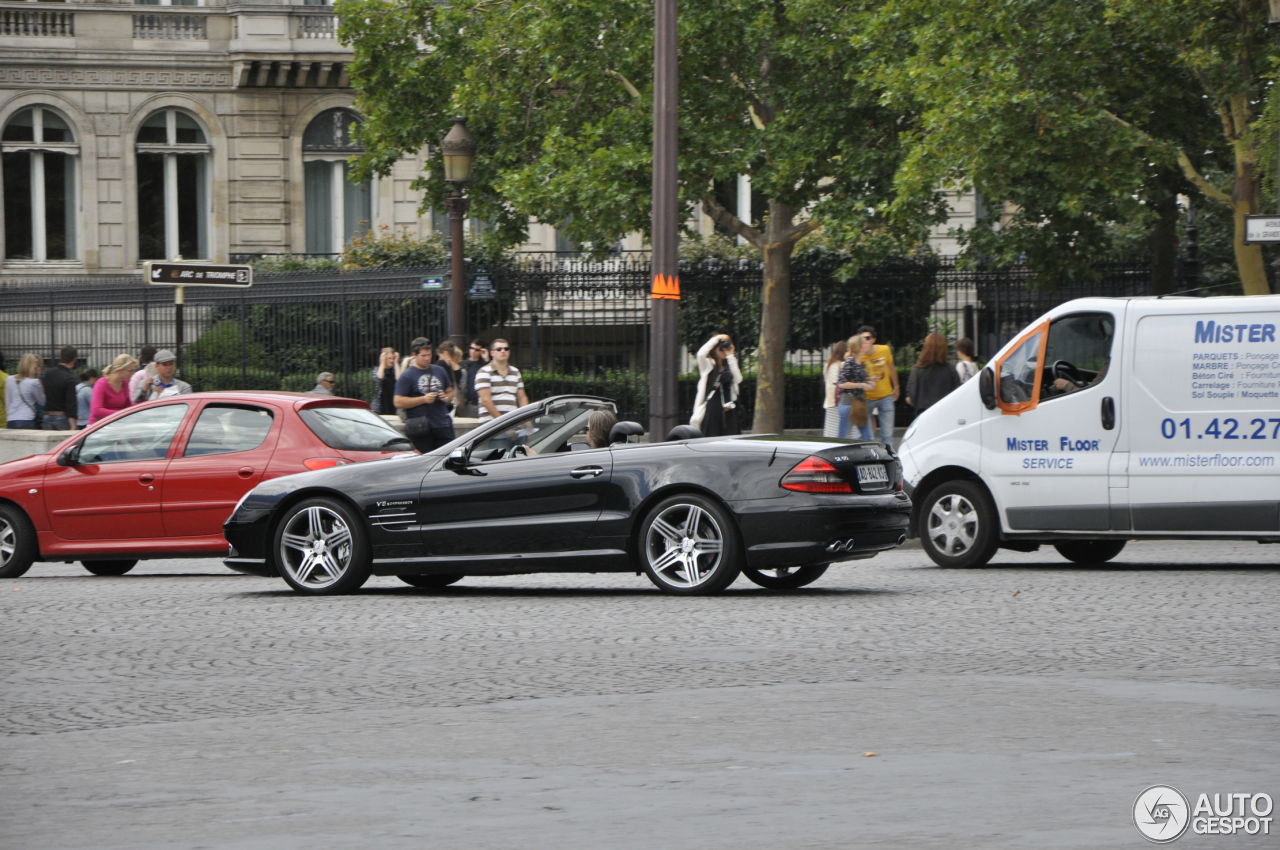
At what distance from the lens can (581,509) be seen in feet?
35.9

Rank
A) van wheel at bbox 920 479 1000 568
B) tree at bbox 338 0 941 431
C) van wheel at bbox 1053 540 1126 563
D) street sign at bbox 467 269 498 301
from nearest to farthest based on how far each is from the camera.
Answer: van wheel at bbox 920 479 1000 568
van wheel at bbox 1053 540 1126 563
tree at bbox 338 0 941 431
street sign at bbox 467 269 498 301

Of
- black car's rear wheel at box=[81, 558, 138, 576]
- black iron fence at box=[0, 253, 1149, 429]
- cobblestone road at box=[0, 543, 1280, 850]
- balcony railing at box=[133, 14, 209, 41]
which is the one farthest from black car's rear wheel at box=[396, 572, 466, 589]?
balcony railing at box=[133, 14, 209, 41]

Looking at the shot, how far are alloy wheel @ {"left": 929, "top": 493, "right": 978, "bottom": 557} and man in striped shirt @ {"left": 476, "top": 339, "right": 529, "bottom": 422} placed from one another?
6.21 m

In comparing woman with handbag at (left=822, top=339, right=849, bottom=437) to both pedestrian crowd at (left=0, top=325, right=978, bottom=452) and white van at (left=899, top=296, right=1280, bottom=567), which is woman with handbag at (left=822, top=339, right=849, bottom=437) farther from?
white van at (left=899, top=296, right=1280, bottom=567)

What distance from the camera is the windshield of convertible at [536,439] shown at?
37.3ft

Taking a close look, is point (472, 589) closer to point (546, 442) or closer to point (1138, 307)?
point (546, 442)

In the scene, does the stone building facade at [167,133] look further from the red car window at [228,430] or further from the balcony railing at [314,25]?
the red car window at [228,430]

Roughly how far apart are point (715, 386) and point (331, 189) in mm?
18282

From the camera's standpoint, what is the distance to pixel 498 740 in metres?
6.27

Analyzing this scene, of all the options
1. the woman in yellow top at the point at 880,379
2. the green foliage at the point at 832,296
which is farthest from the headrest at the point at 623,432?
the green foliage at the point at 832,296

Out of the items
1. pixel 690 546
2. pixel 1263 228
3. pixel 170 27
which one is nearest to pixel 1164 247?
pixel 1263 228

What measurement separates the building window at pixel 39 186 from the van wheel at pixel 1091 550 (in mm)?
25240

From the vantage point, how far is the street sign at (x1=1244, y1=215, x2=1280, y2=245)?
1462 cm

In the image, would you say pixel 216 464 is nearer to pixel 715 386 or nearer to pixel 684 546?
pixel 684 546
